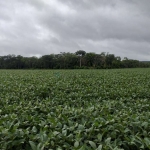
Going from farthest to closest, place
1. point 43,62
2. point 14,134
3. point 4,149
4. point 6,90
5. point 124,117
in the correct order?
point 43,62, point 6,90, point 124,117, point 14,134, point 4,149

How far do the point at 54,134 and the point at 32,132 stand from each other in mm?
315

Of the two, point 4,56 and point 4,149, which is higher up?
point 4,56

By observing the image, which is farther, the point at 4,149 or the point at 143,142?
the point at 143,142

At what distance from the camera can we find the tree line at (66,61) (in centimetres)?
7006

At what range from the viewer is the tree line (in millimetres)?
70062

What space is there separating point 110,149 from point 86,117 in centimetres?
107

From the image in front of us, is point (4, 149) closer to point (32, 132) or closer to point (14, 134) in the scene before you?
point (14, 134)

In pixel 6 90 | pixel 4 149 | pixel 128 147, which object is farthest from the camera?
pixel 6 90

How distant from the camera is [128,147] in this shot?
191 cm

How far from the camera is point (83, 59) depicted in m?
74.4

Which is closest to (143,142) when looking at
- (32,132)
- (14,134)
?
(32,132)

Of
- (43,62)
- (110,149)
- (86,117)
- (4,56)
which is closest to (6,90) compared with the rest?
(86,117)

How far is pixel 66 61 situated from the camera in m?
69.8

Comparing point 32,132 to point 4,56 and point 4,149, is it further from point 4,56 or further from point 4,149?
point 4,56
